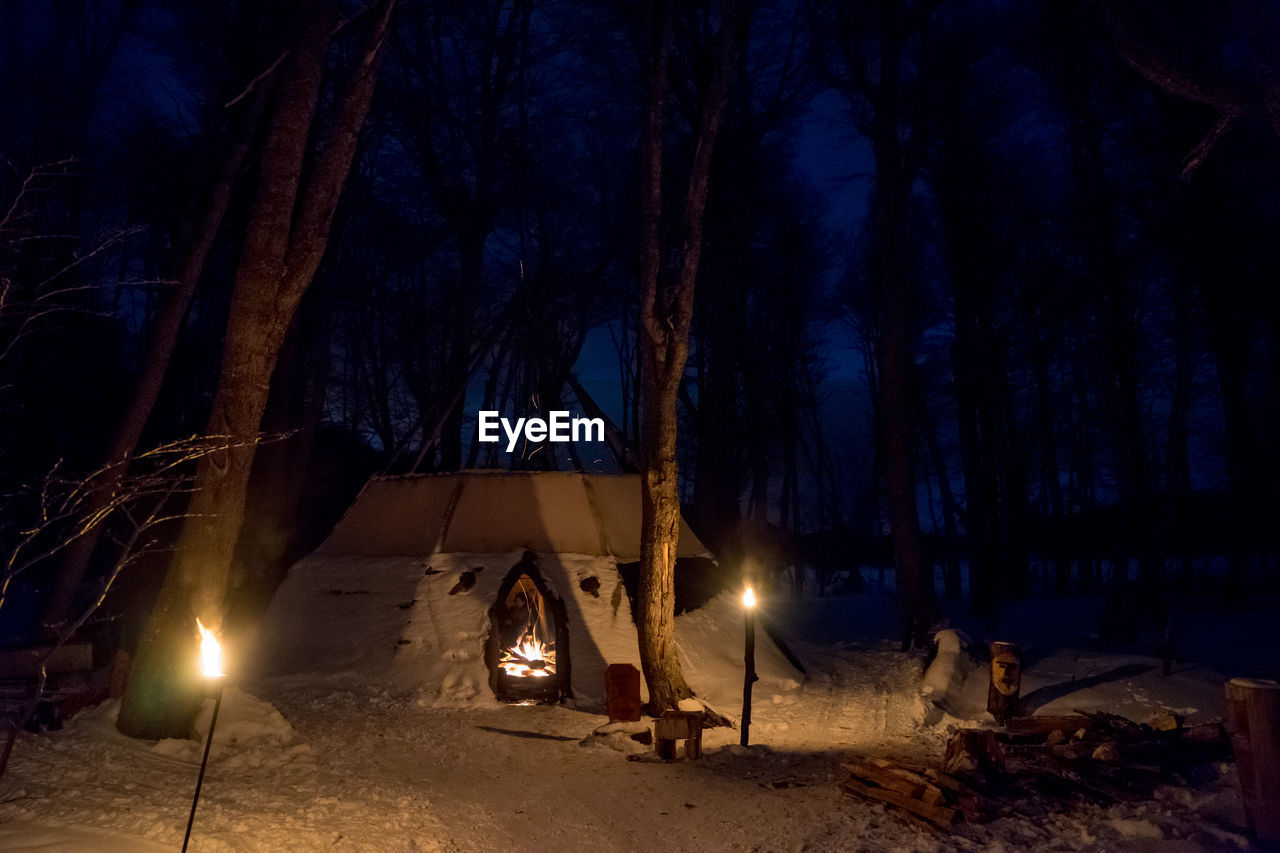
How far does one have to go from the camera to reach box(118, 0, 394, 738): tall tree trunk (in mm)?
7145

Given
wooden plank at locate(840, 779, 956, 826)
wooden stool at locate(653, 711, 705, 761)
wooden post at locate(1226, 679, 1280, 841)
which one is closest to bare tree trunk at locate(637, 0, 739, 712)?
wooden stool at locate(653, 711, 705, 761)

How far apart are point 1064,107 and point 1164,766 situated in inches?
539

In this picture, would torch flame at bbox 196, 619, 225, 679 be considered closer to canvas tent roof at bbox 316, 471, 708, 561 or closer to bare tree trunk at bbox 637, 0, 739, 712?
bare tree trunk at bbox 637, 0, 739, 712

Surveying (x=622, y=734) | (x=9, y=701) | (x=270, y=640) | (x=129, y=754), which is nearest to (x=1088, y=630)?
(x=622, y=734)

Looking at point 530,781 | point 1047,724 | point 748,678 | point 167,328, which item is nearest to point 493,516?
point 167,328

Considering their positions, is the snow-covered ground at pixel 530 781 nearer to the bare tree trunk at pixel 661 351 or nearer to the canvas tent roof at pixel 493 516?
the bare tree trunk at pixel 661 351

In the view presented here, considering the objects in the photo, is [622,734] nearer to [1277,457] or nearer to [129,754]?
[129,754]

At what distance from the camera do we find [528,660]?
11156mm

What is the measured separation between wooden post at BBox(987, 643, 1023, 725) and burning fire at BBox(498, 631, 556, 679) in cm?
531

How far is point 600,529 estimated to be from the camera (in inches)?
485

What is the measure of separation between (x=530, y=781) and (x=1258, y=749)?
16.9ft

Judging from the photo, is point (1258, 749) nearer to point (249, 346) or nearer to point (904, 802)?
point (904, 802)

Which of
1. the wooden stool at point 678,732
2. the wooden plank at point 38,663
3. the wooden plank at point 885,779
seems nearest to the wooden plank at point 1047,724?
the wooden plank at point 885,779

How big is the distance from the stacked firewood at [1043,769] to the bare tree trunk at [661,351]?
8.97 ft
